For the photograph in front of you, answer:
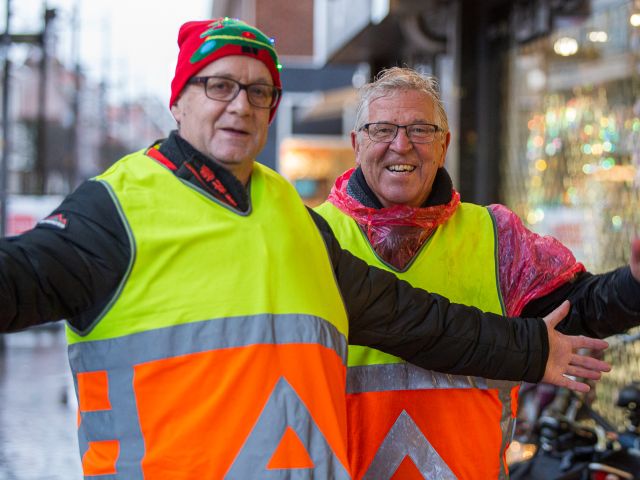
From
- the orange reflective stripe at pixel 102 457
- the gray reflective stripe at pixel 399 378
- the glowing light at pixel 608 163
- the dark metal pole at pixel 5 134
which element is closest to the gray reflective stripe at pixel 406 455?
the gray reflective stripe at pixel 399 378

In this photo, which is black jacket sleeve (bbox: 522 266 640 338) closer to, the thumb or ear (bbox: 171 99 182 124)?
the thumb

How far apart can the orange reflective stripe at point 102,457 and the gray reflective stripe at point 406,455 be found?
99 cm

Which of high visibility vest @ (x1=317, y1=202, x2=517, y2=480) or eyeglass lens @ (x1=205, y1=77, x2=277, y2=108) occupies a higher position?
eyeglass lens @ (x1=205, y1=77, x2=277, y2=108)

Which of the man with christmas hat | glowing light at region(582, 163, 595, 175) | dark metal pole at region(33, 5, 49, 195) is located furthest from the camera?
dark metal pole at region(33, 5, 49, 195)

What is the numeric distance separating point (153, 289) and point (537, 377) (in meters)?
1.10

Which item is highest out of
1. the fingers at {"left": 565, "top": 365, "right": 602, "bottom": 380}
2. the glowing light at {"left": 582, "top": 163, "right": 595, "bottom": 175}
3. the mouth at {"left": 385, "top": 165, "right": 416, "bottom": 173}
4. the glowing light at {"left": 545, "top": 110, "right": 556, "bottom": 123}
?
the glowing light at {"left": 545, "top": 110, "right": 556, "bottom": 123}

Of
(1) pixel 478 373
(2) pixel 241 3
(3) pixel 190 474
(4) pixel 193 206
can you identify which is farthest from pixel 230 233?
(2) pixel 241 3

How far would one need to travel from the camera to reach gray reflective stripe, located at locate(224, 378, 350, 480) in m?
2.24

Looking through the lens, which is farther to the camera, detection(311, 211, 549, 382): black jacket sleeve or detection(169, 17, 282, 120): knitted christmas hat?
detection(311, 211, 549, 382): black jacket sleeve

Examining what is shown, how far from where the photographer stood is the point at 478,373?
2.81 metres

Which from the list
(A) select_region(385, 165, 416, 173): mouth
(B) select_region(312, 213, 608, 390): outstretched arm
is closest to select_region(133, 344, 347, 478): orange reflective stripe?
(B) select_region(312, 213, 608, 390): outstretched arm

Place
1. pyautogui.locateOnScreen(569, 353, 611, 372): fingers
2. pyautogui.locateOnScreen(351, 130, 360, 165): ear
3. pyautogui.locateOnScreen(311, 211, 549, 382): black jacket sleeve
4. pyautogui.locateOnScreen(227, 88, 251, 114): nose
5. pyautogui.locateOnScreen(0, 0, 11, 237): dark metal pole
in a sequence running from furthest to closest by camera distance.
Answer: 1. pyautogui.locateOnScreen(0, 0, 11, 237): dark metal pole
2. pyautogui.locateOnScreen(351, 130, 360, 165): ear
3. pyautogui.locateOnScreen(569, 353, 611, 372): fingers
4. pyautogui.locateOnScreen(311, 211, 549, 382): black jacket sleeve
5. pyautogui.locateOnScreen(227, 88, 251, 114): nose

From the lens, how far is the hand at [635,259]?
2.84 m

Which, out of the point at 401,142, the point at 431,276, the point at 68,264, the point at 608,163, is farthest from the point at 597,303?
the point at 608,163
